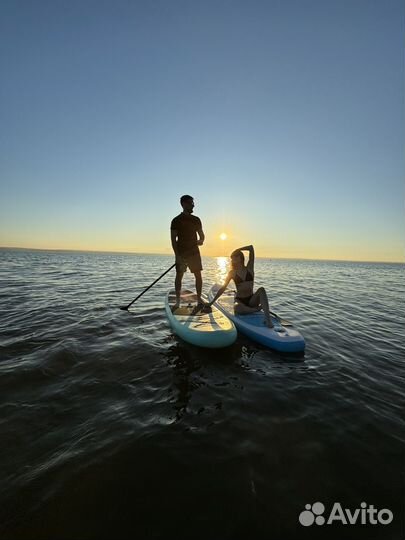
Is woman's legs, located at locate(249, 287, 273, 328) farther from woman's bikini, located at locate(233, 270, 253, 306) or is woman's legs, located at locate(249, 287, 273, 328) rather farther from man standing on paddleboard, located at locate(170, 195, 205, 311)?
man standing on paddleboard, located at locate(170, 195, 205, 311)

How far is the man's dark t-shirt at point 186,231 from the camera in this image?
7.98 meters

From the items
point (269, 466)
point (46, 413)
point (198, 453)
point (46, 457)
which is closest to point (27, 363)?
point (46, 413)

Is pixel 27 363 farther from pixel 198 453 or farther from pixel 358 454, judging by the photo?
pixel 358 454

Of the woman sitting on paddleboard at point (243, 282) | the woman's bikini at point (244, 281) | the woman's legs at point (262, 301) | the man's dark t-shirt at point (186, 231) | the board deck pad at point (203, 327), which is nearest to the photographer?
the board deck pad at point (203, 327)

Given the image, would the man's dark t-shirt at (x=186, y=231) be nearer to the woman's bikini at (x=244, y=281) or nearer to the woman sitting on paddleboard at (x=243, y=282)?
the woman sitting on paddleboard at (x=243, y=282)

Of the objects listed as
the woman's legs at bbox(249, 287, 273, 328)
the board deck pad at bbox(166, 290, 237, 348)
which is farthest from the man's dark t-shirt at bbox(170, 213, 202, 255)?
the woman's legs at bbox(249, 287, 273, 328)

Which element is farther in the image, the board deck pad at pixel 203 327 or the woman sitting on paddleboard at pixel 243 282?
the woman sitting on paddleboard at pixel 243 282

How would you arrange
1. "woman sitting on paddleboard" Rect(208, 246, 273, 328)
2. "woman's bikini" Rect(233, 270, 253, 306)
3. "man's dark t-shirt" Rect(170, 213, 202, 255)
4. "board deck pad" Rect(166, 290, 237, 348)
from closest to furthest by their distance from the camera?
"board deck pad" Rect(166, 290, 237, 348) < "woman sitting on paddleboard" Rect(208, 246, 273, 328) < "woman's bikini" Rect(233, 270, 253, 306) < "man's dark t-shirt" Rect(170, 213, 202, 255)

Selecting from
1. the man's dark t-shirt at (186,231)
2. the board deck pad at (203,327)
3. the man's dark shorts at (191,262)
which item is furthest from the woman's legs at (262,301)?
the man's dark t-shirt at (186,231)

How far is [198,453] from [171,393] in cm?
145

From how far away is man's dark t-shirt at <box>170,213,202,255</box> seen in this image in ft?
26.2

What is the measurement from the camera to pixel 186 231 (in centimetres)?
807

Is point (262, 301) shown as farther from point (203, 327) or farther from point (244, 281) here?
point (203, 327)

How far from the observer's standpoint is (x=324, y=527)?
2.37 metres
